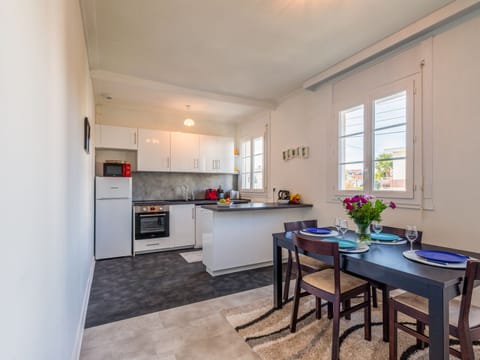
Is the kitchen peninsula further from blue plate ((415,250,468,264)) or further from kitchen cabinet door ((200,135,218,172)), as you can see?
blue plate ((415,250,468,264))

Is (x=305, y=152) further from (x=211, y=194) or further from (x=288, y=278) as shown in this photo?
(x=211, y=194)

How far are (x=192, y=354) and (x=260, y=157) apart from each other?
393 cm

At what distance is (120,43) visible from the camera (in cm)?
282

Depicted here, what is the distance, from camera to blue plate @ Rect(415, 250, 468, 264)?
159 cm

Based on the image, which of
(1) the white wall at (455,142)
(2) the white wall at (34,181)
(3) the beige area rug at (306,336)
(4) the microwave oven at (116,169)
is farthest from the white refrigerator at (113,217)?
(1) the white wall at (455,142)

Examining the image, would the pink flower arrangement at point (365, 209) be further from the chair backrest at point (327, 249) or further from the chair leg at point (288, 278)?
the chair leg at point (288, 278)

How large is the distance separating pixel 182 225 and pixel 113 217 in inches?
47.2

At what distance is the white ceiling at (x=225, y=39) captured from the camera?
2281 mm

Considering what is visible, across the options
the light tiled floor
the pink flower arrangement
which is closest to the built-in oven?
the light tiled floor

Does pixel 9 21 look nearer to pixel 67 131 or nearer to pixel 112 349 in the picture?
pixel 67 131

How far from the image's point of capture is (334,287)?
1.88 meters

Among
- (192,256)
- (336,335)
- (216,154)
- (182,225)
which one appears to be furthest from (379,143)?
(182,225)

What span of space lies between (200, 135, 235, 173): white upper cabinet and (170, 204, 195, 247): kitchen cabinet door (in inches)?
39.9

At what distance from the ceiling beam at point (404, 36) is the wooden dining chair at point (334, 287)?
7.40 ft
